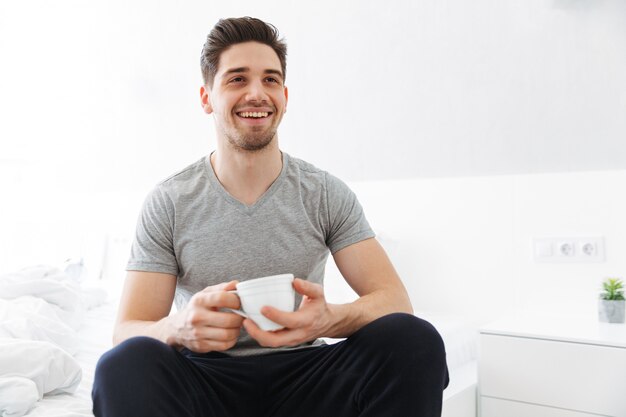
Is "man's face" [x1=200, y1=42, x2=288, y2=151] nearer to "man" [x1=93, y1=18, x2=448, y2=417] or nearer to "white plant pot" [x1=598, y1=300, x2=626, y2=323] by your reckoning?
"man" [x1=93, y1=18, x2=448, y2=417]

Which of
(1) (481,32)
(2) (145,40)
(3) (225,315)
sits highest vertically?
(2) (145,40)

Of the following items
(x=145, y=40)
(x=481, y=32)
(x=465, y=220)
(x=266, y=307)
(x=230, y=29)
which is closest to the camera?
(x=266, y=307)

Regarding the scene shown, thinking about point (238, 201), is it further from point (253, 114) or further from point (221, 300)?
point (221, 300)

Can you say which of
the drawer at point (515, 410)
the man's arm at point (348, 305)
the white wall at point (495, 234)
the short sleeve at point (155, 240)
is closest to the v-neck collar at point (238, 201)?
the short sleeve at point (155, 240)

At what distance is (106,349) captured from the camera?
198cm

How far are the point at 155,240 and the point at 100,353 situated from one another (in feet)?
2.32

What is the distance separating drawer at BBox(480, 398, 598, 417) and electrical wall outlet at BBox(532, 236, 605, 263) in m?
0.71

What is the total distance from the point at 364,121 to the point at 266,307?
1829 mm

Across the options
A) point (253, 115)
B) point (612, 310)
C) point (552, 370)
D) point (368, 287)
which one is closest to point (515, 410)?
point (552, 370)

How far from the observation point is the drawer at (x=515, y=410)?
191 cm

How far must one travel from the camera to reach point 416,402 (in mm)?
1150

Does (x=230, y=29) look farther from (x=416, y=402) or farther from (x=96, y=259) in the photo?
(x=96, y=259)

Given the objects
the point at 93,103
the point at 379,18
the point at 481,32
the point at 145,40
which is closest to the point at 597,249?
the point at 481,32

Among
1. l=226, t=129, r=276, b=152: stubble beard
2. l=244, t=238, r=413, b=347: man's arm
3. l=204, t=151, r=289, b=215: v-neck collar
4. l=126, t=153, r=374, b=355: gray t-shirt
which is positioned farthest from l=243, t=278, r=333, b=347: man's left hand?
l=226, t=129, r=276, b=152: stubble beard
